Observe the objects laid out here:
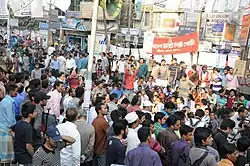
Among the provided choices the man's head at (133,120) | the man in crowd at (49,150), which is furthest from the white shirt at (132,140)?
the man in crowd at (49,150)

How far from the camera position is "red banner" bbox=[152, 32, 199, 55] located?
1573 cm

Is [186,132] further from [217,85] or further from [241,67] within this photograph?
[217,85]

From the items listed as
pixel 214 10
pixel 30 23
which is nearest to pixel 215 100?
pixel 214 10

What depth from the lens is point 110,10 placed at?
390 inches

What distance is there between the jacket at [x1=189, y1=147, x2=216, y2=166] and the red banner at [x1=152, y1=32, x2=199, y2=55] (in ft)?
34.5

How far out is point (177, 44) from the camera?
635 inches

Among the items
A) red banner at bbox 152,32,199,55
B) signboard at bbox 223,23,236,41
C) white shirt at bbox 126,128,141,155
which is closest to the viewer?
white shirt at bbox 126,128,141,155

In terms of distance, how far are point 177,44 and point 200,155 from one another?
36.1 ft

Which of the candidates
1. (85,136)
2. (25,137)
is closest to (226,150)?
(85,136)

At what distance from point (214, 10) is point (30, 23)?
26441 millimetres

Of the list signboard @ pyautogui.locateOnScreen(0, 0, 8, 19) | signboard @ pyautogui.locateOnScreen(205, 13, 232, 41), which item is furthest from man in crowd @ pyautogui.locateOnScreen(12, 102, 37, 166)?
signboard @ pyautogui.locateOnScreen(0, 0, 8, 19)

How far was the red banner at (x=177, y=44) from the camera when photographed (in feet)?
51.6

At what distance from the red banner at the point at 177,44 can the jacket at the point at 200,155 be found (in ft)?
34.5

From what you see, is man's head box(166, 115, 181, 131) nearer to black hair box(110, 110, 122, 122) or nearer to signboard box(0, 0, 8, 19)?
black hair box(110, 110, 122, 122)
